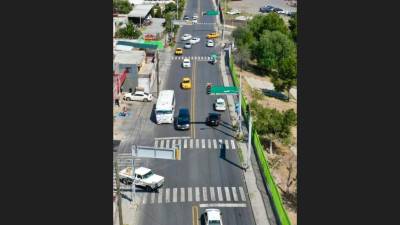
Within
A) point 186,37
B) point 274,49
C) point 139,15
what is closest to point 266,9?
point 139,15

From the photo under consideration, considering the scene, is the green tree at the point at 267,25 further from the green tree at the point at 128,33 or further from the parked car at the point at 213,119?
the parked car at the point at 213,119

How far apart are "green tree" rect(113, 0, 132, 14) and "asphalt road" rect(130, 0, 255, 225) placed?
80.3 m

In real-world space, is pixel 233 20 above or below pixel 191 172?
above

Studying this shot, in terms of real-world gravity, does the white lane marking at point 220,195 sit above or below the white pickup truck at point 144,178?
below

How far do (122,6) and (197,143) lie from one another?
341 feet

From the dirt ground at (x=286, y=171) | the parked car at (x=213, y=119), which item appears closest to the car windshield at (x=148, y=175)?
the dirt ground at (x=286, y=171)

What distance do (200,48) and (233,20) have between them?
42.6 m

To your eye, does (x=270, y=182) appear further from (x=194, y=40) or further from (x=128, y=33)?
(x=194, y=40)

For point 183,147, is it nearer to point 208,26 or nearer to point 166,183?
point 166,183

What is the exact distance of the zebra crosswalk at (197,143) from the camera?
6238cm

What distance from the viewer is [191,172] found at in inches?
2185

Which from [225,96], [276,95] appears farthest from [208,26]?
[225,96]

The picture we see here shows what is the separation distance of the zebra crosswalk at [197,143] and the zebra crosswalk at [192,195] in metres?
11.1

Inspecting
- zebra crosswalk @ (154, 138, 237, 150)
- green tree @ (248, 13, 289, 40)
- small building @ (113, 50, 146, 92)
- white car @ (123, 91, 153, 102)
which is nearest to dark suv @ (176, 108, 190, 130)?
zebra crosswalk @ (154, 138, 237, 150)
